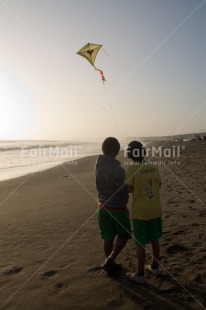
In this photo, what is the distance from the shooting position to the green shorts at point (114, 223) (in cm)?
467

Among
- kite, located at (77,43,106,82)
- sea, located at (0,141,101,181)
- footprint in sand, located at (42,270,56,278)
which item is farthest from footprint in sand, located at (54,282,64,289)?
sea, located at (0,141,101,181)

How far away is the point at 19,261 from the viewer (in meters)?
5.30

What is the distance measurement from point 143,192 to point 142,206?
20 centimetres

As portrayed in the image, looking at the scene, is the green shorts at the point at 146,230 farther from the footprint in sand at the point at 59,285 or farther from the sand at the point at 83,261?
the footprint in sand at the point at 59,285

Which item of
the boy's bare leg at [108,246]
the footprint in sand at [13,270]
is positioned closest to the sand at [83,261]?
the footprint in sand at [13,270]

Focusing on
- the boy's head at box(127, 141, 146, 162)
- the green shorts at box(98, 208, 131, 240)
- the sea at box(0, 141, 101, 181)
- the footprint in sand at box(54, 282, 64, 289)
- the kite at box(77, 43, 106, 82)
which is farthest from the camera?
the sea at box(0, 141, 101, 181)

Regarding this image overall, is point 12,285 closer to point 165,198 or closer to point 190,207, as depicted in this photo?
point 190,207

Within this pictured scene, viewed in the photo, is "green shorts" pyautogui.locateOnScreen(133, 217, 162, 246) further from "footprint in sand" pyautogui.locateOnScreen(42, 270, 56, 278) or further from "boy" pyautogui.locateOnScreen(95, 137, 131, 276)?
"footprint in sand" pyautogui.locateOnScreen(42, 270, 56, 278)

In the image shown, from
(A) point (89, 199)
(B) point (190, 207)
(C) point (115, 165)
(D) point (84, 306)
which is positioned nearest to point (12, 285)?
(D) point (84, 306)

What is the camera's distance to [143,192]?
4.41 metres

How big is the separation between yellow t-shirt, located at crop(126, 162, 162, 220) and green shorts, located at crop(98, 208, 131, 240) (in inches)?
12.2

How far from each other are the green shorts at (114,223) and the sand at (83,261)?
0.60 meters

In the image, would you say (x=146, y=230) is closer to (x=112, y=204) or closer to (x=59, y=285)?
(x=112, y=204)

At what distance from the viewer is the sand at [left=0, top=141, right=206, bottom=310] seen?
3945 millimetres
